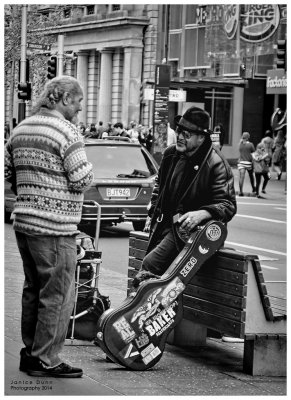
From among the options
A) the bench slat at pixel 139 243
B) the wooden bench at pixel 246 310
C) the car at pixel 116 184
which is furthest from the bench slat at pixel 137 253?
the car at pixel 116 184

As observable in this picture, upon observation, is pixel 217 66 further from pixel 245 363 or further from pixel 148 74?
pixel 245 363

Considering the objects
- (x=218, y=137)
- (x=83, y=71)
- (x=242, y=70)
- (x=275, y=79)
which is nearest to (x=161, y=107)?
(x=218, y=137)

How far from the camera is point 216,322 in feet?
25.0

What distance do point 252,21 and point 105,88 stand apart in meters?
18.1

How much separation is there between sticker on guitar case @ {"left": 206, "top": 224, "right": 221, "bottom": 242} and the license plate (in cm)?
1048

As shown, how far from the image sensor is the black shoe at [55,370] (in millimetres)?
6836

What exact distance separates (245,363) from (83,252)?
1.51 metres

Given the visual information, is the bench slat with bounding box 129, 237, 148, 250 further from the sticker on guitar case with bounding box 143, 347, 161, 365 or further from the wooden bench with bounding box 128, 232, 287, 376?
the sticker on guitar case with bounding box 143, 347, 161, 365

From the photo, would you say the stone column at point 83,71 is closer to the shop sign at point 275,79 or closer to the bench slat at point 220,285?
the shop sign at point 275,79

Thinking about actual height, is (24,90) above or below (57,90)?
below

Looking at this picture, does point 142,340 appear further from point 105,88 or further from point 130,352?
point 105,88

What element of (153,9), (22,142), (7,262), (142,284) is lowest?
(7,262)

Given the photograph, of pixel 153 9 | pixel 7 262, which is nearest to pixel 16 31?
pixel 153 9

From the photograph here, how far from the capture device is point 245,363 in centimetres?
744
